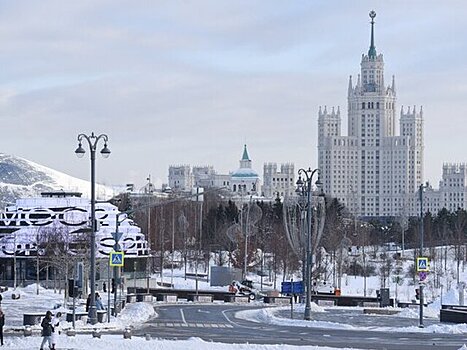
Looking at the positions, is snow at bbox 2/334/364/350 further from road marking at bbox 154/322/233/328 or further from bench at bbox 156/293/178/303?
bench at bbox 156/293/178/303

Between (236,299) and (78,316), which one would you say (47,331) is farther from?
(236,299)

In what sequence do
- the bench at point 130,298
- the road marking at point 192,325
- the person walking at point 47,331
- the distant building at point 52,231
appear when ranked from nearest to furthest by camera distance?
the person walking at point 47,331 < the road marking at point 192,325 < the bench at point 130,298 < the distant building at point 52,231

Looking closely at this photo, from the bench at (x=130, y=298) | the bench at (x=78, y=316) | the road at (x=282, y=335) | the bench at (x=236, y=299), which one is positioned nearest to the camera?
the road at (x=282, y=335)

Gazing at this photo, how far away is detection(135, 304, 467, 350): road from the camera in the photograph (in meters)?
41.1

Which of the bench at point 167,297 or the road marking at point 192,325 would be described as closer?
the road marking at point 192,325

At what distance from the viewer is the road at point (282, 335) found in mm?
41125

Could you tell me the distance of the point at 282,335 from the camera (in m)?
45.1

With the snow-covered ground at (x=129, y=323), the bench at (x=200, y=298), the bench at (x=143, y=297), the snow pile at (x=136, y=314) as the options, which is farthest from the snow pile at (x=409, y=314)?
the bench at (x=143, y=297)

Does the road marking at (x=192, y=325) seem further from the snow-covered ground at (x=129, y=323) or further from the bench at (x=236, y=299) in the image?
the bench at (x=236, y=299)

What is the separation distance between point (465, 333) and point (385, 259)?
7657 cm

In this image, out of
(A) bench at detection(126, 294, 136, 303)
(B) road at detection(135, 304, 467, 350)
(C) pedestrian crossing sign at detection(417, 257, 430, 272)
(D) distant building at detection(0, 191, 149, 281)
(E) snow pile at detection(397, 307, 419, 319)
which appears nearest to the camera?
(B) road at detection(135, 304, 467, 350)

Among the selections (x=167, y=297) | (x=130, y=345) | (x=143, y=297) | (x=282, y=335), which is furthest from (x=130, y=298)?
(x=130, y=345)

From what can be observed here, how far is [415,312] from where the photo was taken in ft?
199

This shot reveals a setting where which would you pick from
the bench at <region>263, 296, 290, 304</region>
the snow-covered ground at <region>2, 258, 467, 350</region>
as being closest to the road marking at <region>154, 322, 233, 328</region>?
the snow-covered ground at <region>2, 258, 467, 350</region>
